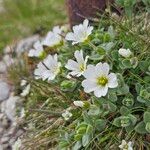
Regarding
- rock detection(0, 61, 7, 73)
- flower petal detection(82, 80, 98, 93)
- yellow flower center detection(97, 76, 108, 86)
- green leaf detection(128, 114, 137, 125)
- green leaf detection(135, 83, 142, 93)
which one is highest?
yellow flower center detection(97, 76, 108, 86)

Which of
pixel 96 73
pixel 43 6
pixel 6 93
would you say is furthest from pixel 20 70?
pixel 96 73

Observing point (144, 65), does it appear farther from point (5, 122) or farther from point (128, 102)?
point (5, 122)

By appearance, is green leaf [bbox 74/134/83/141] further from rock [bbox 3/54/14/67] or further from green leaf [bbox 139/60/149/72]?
rock [bbox 3/54/14/67]

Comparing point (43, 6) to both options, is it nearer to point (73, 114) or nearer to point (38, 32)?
point (38, 32)

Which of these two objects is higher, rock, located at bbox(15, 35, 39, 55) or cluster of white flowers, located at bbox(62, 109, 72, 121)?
cluster of white flowers, located at bbox(62, 109, 72, 121)

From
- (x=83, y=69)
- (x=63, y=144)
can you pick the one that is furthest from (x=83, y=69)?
(x=63, y=144)

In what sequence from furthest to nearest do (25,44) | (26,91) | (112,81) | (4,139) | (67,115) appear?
1. (25,44)
2. (26,91)
3. (4,139)
4. (67,115)
5. (112,81)

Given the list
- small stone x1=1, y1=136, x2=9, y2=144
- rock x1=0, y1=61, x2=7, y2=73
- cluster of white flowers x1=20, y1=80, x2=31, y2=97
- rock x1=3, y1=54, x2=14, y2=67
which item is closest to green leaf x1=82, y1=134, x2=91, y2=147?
small stone x1=1, y1=136, x2=9, y2=144

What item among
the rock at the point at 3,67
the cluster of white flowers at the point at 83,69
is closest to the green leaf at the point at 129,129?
the cluster of white flowers at the point at 83,69
